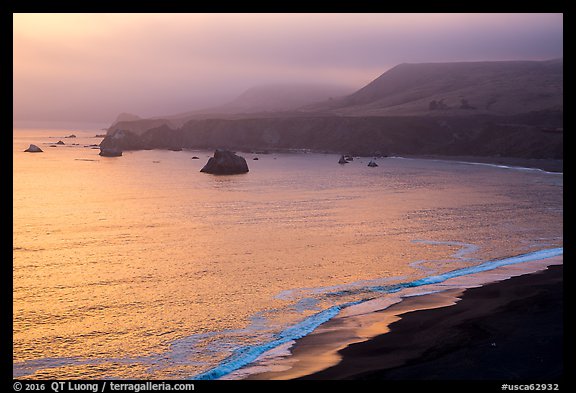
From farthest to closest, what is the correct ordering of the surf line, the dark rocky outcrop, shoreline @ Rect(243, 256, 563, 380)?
the dark rocky outcrop < the surf line < shoreline @ Rect(243, 256, 563, 380)

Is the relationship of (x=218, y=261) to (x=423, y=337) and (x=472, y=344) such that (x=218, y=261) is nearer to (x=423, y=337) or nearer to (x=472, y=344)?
(x=423, y=337)

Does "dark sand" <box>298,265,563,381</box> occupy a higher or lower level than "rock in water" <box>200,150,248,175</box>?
lower

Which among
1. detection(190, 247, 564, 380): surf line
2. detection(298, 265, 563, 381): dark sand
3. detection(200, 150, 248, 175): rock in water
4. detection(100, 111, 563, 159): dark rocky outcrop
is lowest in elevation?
detection(190, 247, 564, 380): surf line

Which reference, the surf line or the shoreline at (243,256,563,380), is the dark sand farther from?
the surf line

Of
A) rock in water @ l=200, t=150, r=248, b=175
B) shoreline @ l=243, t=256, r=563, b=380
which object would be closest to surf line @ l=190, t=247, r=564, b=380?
shoreline @ l=243, t=256, r=563, b=380

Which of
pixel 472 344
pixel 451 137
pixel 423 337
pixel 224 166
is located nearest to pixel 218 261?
pixel 423 337

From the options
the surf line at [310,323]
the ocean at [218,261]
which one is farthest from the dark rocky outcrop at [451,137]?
the surf line at [310,323]

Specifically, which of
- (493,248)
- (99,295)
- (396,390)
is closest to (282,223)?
(493,248)

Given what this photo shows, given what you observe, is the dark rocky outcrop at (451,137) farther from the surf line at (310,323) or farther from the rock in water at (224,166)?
the surf line at (310,323)
